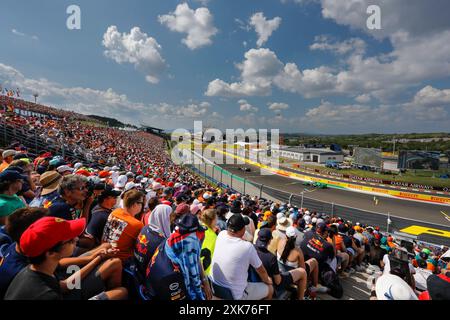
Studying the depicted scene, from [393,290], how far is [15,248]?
3.48 metres

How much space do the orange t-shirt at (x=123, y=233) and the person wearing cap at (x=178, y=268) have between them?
18.0 inches

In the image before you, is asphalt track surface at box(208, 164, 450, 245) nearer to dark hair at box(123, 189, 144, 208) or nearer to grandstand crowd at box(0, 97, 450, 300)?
grandstand crowd at box(0, 97, 450, 300)

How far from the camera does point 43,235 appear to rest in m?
1.56

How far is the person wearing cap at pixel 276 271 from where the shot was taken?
2.69 metres

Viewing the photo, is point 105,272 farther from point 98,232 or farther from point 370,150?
point 370,150

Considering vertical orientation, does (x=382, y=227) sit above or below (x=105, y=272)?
below

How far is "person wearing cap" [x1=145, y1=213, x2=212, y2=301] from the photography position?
2027 mm

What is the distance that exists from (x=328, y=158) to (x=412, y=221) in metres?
46.8

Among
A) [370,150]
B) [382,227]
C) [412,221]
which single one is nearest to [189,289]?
[382,227]

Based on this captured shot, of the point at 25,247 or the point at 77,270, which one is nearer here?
the point at 25,247

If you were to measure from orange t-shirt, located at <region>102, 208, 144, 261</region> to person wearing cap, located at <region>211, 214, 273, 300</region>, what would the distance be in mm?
971

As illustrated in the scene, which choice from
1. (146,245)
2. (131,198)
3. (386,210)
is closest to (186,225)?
(146,245)

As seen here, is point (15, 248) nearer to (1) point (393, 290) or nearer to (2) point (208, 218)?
(2) point (208, 218)
